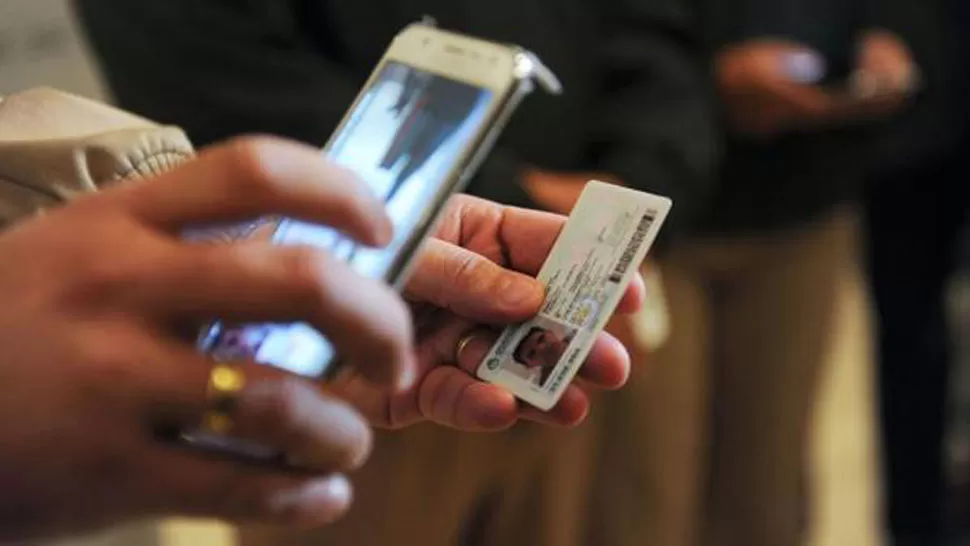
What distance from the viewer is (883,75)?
1.42 m

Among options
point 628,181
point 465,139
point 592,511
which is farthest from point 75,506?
point 592,511

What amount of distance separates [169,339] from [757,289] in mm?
1193

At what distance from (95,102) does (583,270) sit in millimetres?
218

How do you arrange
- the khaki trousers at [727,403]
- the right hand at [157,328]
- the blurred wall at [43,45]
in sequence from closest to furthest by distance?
the right hand at [157,328]
the blurred wall at [43,45]
the khaki trousers at [727,403]

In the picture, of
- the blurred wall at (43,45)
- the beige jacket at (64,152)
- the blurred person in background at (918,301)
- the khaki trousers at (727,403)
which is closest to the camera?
the beige jacket at (64,152)

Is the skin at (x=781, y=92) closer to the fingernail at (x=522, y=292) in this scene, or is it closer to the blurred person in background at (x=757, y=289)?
the blurred person in background at (x=757, y=289)

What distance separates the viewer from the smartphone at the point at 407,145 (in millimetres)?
387

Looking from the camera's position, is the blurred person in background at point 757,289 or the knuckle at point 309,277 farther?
the blurred person in background at point 757,289

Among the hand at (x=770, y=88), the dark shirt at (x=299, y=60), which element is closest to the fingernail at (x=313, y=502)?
the dark shirt at (x=299, y=60)

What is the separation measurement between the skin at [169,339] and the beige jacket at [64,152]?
0.46 ft

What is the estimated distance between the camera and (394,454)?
38.7 inches

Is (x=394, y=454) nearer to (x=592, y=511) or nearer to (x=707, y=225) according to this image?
(x=592, y=511)

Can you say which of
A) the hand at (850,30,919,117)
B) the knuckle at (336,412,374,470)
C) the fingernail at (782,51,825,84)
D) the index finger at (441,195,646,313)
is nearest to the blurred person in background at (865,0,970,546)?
the hand at (850,30,919,117)

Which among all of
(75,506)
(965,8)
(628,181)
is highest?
(965,8)
